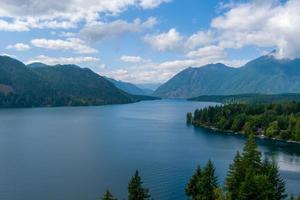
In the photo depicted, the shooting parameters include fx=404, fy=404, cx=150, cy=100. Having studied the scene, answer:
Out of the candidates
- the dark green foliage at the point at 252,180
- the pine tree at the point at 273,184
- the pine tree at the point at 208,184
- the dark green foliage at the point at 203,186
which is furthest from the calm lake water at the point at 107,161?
the pine tree at the point at 273,184

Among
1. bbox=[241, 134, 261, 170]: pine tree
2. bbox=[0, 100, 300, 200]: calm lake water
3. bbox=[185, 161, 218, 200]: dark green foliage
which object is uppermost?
bbox=[241, 134, 261, 170]: pine tree

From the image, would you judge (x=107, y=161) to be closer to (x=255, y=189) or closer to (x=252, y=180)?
(x=252, y=180)

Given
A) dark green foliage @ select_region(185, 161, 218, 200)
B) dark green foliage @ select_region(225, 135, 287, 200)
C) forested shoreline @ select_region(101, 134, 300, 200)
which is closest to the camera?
forested shoreline @ select_region(101, 134, 300, 200)

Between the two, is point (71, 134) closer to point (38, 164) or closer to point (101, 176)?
point (38, 164)

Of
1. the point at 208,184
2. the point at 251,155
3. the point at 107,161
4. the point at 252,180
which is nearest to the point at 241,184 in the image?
the point at 252,180

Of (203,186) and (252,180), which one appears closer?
(252,180)

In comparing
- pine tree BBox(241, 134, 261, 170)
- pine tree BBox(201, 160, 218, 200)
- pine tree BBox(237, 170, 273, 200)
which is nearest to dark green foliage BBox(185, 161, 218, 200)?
pine tree BBox(201, 160, 218, 200)

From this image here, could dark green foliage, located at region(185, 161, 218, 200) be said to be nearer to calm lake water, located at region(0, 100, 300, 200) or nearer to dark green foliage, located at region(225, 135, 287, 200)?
dark green foliage, located at region(225, 135, 287, 200)

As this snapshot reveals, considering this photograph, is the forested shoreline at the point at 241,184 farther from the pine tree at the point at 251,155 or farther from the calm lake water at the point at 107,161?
the calm lake water at the point at 107,161

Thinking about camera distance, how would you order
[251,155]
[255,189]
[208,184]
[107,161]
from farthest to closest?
1. [107,161]
2. [251,155]
3. [208,184]
4. [255,189]

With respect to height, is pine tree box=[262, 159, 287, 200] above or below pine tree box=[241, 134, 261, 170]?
below

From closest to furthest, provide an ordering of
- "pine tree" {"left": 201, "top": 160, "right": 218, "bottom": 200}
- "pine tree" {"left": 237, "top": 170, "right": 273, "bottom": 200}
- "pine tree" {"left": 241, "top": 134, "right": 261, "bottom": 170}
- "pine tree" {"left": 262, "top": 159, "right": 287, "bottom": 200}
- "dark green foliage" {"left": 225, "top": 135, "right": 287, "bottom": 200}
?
"pine tree" {"left": 237, "top": 170, "right": 273, "bottom": 200} → "dark green foliage" {"left": 225, "top": 135, "right": 287, "bottom": 200} → "pine tree" {"left": 262, "top": 159, "right": 287, "bottom": 200} → "pine tree" {"left": 201, "top": 160, "right": 218, "bottom": 200} → "pine tree" {"left": 241, "top": 134, "right": 261, "bottom": 170}

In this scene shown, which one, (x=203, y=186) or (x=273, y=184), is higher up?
(x=273, y=184)
